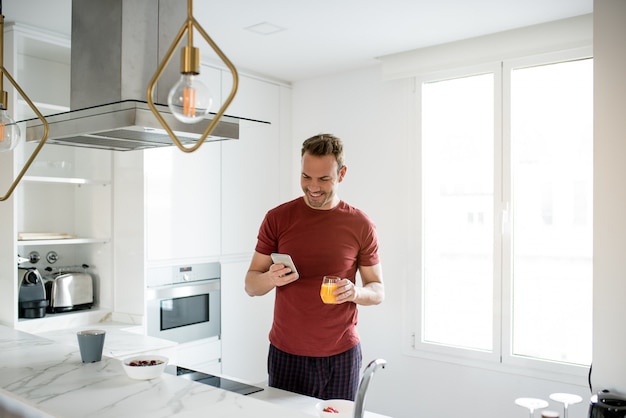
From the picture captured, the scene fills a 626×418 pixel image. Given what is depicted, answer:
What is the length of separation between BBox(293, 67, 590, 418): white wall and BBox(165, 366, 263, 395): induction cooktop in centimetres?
193

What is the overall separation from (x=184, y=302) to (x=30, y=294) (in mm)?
913

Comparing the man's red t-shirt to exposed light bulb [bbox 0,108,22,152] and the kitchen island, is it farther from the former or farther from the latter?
exposed light bulb [bbox 0,108,22,152]

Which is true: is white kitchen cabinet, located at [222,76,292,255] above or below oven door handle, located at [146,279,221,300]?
above

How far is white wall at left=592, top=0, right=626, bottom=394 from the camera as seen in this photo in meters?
2.11

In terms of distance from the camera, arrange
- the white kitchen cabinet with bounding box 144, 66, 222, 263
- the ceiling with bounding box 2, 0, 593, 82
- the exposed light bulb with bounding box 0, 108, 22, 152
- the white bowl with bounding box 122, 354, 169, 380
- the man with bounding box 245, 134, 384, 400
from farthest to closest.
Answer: the white kitchen cabinet with bounding box 144, 66, 222, 263, the ceiling with bounding box 2, 0, 593, 82, the man with bounding box 245, 134, 384, 400, the exposed light bulb with bounding box 0, 108, 22, 152, the white bowl with bounding box 122, 354, 169, 380

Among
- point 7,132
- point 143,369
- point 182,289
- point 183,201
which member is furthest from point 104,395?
point 183,201

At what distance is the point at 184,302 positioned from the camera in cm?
368

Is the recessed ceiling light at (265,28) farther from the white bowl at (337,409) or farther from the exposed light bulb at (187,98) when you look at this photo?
the white bowl at (337,409)

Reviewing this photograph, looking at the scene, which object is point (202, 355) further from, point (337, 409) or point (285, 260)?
point (337, 409)

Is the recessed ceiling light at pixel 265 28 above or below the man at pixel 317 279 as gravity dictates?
above

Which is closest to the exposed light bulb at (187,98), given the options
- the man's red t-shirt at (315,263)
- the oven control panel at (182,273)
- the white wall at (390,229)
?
the man's red t-shirt at (315,263)

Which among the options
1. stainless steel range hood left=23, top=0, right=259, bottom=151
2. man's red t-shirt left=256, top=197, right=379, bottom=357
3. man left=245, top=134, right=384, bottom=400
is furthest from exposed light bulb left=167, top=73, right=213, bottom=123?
man's red t-shirt left=256, top=197, right=379, bottom=357

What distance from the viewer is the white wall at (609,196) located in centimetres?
211

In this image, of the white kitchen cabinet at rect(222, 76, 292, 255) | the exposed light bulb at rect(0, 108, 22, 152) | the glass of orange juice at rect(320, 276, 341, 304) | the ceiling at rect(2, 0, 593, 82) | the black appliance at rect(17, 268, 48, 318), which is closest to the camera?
the exposed light bulb at rect(0, 108, 22, 152)
